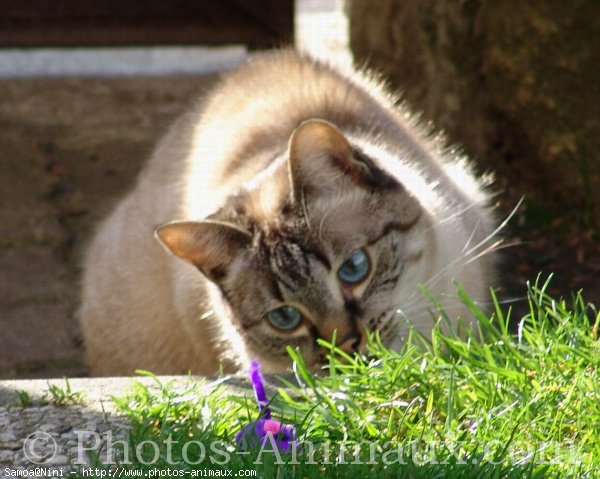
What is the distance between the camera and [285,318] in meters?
3.43

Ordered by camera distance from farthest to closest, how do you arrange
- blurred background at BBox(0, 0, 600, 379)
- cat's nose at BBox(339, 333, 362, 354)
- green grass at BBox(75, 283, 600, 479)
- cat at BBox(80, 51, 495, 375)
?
blurred background at BBox(0, 0, 600, 379) < cat at BBox(80, 51, 495, 375) < cat's nose at BBox(339, 333, 362, 354) < green grass at BBox(75, 283, 600, 479)

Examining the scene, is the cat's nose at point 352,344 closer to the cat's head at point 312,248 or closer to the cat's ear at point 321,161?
the cat's head at point 312,248

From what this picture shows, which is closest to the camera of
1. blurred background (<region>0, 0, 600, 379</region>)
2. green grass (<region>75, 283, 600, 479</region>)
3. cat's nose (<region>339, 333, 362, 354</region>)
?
green grass (<region>75, 283, 600, 479</region>)

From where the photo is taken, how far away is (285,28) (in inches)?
271

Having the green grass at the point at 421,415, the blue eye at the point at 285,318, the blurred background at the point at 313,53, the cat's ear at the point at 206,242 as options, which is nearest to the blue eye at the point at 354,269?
the blue eye at the point at 285,318

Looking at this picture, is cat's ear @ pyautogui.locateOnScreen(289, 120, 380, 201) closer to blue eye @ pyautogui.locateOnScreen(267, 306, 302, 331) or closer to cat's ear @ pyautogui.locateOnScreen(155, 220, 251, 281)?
cat's ear @ pyautogui.locateOnScreen(155, 220, 251, 281)

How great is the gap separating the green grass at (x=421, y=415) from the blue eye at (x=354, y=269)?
1.77 ft

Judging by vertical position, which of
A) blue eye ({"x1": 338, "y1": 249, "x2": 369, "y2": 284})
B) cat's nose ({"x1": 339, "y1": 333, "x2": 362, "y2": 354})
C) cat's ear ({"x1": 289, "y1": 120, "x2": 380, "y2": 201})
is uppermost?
cat's ear ({"x1": 289, "y1": 120, "x2": 380, "y2": 201})

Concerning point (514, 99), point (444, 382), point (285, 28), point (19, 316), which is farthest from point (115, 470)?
point (285, 28)

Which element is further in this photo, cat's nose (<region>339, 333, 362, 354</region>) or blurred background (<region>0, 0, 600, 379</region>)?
blurred background (<region>0, 0, 600, 379</region>)

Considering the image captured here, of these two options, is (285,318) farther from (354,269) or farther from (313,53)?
(313,53)

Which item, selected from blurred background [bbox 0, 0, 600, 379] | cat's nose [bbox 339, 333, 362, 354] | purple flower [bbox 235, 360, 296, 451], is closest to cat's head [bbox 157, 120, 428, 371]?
cat's nose [bbox 339, 333, 362, 354]

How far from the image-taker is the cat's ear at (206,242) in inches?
133

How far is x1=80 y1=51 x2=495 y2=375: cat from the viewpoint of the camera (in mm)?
3371
